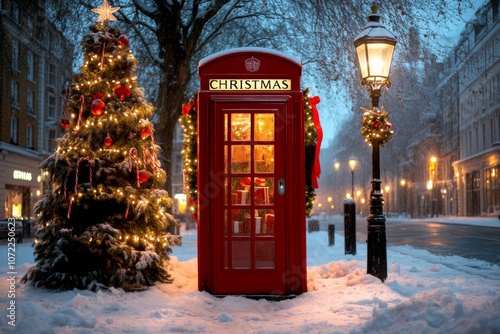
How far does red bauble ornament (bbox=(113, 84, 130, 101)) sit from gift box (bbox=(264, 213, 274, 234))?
2.79 m

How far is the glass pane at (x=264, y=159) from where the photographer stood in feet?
25.8

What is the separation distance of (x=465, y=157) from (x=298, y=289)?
53.9m

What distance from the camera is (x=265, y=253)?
788 centimetres

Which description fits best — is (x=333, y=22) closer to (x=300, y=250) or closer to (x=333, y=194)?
(x=300, y=250)

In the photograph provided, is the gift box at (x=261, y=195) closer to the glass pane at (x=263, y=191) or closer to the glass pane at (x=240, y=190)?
the glass pane at (x=263, y=191)

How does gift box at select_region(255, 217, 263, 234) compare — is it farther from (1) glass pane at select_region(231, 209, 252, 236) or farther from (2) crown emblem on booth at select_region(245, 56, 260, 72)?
(2) crown emblem on booth at select_region(245, 56, 260, 72)

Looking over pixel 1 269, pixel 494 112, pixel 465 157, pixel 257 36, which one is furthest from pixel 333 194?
pixel 1 269

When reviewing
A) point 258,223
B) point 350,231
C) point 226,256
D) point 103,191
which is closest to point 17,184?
point 350,231

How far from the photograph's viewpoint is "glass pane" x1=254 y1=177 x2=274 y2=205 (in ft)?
25.8

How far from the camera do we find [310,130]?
26.9 ft

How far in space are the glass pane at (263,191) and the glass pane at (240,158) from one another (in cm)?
22

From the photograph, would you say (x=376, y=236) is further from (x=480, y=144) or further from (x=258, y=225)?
(x=480, y=144)

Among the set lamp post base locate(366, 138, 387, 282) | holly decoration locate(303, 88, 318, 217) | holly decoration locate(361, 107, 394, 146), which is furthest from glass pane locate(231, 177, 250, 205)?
holly decoration locate(361, 107, 394, 146)

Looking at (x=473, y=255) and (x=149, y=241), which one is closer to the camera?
(x=149, y=241)
